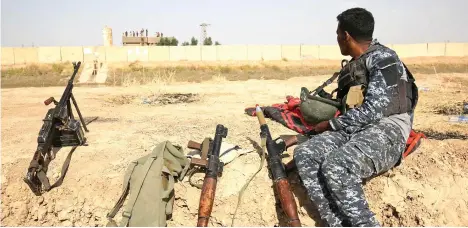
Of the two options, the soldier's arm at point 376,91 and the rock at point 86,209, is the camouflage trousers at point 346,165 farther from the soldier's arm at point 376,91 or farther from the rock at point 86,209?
the rock at point 86,209

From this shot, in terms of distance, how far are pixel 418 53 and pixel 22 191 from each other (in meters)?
34.5

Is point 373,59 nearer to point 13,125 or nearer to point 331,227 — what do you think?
point 331,227

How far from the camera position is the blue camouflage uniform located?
8.91ft

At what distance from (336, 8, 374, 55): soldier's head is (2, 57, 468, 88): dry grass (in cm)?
1717

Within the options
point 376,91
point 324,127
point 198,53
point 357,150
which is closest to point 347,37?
point 376,91

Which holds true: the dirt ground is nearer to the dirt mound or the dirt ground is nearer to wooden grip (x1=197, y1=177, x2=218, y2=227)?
wooden grip (x1=197, y1=177, x2=218, y2=227)

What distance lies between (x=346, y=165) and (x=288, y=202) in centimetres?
60

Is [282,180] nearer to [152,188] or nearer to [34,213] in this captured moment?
[152,188]

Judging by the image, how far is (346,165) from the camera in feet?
8.95

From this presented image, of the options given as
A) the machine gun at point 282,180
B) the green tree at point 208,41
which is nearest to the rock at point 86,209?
the machine gun at point 282,180

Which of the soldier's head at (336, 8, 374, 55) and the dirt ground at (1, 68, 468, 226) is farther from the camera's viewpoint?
the dirt ground at (1, 68, 468, 226)

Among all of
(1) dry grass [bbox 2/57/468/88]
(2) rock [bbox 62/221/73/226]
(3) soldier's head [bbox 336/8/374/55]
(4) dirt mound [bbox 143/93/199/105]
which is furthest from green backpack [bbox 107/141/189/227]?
(1) dry grass [bbox 2/57/468/88]

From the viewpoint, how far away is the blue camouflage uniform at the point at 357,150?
2.71m

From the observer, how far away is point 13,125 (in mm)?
5582
